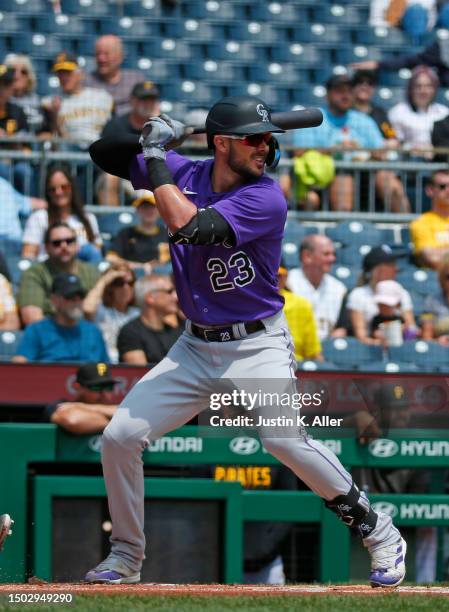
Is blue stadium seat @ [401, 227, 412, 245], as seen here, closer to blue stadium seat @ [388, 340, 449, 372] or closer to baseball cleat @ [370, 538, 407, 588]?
blue stadium seat @ [388, 340, 449, 372]

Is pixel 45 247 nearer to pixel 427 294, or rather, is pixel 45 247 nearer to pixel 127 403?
pixel 427 294

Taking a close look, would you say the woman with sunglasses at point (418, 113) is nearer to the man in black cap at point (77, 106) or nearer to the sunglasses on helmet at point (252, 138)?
the man in black cap at point (77, 106)

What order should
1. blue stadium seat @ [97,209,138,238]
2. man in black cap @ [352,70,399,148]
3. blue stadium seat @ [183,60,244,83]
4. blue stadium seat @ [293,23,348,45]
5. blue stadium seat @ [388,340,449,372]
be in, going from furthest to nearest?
blue stadium seat @ [293,23,348,45] → blue stadium seat @ [183,60,244,83] → man in black cap @ [352,70,399,148] → blue stadium seat @ [97,209,138,238] → blue stadium seat @ [388,340,449,372]

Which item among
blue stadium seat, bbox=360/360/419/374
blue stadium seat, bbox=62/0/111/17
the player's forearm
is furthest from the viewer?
blue stadium seat, bbox=62/0/111/17

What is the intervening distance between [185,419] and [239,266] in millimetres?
581

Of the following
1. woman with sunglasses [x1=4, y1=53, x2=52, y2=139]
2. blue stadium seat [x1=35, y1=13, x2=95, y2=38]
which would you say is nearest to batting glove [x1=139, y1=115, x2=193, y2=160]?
woman with sunglasses [x1=4, y1=53, x2=52, y2=139]

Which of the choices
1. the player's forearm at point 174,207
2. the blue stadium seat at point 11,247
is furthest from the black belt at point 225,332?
the blue stadium seat at point 11,247

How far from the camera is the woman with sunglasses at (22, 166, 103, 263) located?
28.1 ft

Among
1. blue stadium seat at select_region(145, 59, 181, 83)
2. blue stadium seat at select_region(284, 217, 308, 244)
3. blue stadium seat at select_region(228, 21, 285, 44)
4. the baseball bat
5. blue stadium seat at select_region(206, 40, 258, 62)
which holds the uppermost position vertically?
blue stadium seat at select_region(228, 21, 285, 44)

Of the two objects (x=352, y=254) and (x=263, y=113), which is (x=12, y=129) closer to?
(x=352, y=254)

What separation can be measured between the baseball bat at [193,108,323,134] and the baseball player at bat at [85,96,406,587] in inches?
4.1

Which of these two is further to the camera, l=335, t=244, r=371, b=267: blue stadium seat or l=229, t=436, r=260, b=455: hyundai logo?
l=335, t=244, r=371, b=267: blue stadium seat

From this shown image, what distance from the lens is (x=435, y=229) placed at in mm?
9242

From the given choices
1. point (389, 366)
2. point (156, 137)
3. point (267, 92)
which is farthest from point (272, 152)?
point (267, 92)
